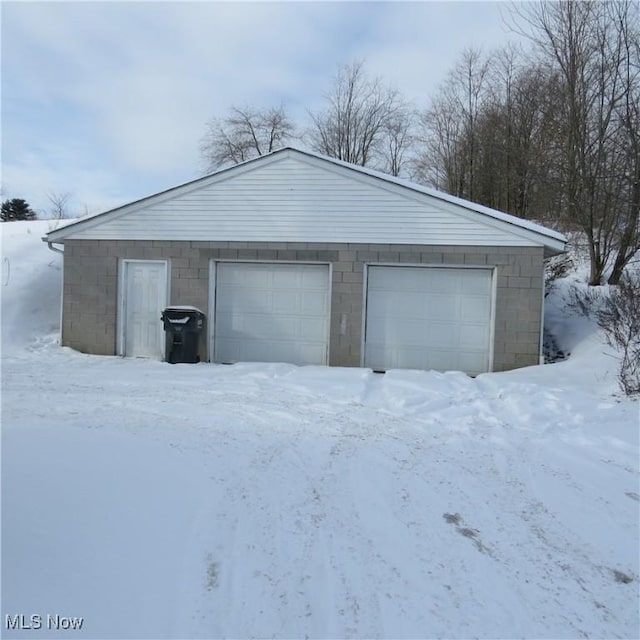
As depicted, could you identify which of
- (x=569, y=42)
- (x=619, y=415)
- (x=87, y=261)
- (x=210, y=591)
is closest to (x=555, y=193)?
(x=569, y=42)

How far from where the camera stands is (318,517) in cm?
324

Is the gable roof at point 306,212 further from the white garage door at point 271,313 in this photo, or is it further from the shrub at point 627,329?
the shrub at point 627,329

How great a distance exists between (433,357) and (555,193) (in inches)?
401

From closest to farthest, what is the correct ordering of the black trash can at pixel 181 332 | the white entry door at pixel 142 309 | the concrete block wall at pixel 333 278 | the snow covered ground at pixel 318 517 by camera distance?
the snow covered ground at pixel 318 517
the concrete block wall at pixel 333 278
the black trash can at pixel 181 332
the white entry door at pixel 142 309

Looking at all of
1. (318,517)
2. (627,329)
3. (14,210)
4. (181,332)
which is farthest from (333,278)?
(14,210)

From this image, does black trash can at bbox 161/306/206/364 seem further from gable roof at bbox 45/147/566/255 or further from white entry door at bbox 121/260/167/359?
gable roof at bbox 45/147/566/255

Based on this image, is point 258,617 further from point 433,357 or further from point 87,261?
point 87,261

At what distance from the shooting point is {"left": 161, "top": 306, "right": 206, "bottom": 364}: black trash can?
30.4 feet

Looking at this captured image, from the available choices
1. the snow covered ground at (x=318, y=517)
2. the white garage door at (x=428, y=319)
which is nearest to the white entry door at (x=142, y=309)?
the snow covered ground at (x=318, y=517)

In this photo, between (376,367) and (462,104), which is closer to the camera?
(376,367)

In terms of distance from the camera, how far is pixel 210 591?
2428mm

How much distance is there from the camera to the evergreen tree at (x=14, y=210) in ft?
93.9

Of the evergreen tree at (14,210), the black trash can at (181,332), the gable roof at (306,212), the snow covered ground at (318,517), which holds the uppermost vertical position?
the evergreen tree at (14,210)

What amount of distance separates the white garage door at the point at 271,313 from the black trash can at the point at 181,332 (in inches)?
21.7
